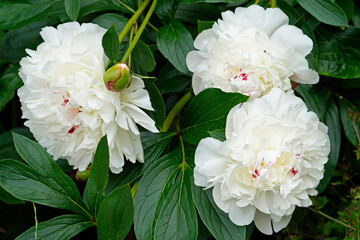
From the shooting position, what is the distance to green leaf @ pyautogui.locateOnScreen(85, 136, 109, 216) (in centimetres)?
72

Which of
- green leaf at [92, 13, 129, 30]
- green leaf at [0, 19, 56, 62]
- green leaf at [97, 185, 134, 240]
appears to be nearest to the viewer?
green leaf at [97, 185, 134, 240]

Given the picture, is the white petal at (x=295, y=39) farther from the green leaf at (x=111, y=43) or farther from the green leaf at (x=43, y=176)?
the green leaf at (x=43, y=176)

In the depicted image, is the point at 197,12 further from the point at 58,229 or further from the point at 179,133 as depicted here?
the point at 58,229

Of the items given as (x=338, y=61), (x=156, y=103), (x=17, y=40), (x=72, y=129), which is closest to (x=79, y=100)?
(x=72, y=129)

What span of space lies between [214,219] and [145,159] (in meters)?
0.17

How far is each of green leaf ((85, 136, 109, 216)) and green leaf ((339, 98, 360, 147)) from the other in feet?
1.77

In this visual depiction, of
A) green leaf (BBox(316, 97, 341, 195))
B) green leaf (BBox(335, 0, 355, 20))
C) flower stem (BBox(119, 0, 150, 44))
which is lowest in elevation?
green leaf (BBox(316, 97, 341, 195))

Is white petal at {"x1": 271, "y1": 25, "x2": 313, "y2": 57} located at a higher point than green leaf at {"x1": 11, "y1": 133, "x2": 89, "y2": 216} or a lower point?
higher

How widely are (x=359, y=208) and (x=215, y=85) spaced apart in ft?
1.17

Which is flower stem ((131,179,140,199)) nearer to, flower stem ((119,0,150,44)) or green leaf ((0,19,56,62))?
flower stem ((119,0,150,44))

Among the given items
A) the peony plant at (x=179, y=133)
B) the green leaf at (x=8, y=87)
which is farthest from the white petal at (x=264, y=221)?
the green leaf at (x=8, y=87)

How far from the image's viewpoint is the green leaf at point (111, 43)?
73cm

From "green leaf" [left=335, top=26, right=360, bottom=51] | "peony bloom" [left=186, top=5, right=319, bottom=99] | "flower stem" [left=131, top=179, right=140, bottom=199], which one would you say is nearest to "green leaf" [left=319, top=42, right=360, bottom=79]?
"green leaf" [left=335, top=26, right=360, bottom=51]

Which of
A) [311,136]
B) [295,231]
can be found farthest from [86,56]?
[295,231]
